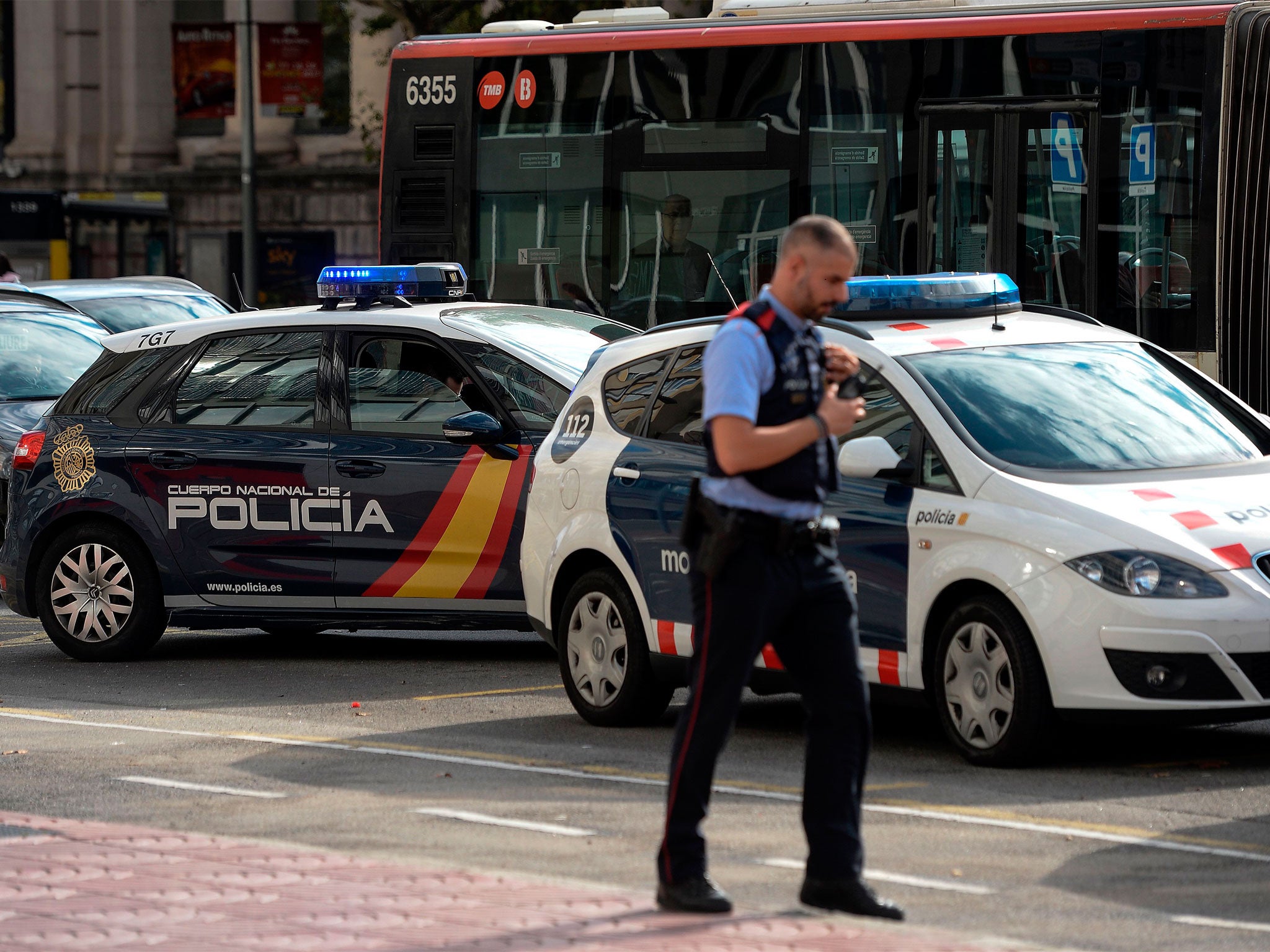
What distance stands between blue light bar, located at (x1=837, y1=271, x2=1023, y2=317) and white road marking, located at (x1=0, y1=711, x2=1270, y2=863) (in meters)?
2.16

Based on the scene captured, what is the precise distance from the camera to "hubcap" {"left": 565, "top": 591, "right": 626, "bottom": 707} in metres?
8.66

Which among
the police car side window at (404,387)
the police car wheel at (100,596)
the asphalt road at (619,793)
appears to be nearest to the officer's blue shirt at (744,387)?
the asphalt road at (619,793)

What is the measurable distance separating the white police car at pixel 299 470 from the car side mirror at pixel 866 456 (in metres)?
2.80

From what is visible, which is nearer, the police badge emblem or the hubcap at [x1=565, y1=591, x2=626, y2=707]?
the hubcap at [x1=565, y1=591, x2=626, y2=707]

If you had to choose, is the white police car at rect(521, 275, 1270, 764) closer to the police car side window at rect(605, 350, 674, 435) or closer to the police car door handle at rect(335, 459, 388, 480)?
the police car side window at rect(605, 350, 674, 435)

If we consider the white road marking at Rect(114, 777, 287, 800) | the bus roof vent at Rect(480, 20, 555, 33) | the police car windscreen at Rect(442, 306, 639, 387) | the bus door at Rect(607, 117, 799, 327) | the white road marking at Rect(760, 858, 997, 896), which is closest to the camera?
the white road marking at Rect(760, 858, 997, 896)

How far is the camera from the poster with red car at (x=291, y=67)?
38031 mm

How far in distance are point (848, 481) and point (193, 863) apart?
297 cm

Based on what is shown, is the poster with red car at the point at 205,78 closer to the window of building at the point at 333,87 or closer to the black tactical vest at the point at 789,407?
the window of building at the point at 333,87

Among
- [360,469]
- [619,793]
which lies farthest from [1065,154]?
[619,793]

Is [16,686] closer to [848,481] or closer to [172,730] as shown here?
[172,730]

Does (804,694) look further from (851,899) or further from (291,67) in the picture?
(291,67)

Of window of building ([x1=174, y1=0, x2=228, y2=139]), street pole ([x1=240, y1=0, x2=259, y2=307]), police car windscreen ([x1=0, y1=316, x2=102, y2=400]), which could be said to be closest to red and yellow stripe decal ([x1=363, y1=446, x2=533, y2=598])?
police car windscreen ([x1=0, y1=316, x2=102, y2=400])

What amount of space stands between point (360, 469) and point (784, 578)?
540 cm
